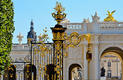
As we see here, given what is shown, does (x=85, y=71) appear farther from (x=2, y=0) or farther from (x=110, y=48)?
(x=2, y=0)

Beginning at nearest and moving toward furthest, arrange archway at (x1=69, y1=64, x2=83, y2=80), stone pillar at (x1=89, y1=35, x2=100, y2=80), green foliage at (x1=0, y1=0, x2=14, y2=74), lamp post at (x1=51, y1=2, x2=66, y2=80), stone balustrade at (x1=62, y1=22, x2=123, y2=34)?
lamp post at (x1=51, y1=2, x2=66, y2=80) < green foliage at (x1=0, y1=0, x2=14, y2=74) < stone pillar at (x1=89, y1=35, x2=100, y2=80) < stone balustrade at (x1=62, y1=22, x2=123, y2=34) < archway at (x1=69, y1=64, x2=83, y2=80)

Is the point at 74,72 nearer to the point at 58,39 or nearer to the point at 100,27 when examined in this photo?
the point at 100,27

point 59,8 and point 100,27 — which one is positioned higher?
point 100,27

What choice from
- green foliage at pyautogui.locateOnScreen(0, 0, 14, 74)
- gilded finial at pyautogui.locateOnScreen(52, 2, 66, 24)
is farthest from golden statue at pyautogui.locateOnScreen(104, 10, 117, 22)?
gilded finial at pyautogui.locateOnScreen(52, 2, 66, 24)

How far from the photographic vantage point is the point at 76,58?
3406cm

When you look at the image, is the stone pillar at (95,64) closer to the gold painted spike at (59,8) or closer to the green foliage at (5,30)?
the green foliage at (5,30)

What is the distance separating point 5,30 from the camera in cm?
1875

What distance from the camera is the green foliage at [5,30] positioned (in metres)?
18.5

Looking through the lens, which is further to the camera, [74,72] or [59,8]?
[74,72]

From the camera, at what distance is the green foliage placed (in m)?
18.5

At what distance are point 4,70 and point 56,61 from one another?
15.4 feet

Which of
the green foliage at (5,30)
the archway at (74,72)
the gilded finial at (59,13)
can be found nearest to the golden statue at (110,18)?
the archway at (74,72)

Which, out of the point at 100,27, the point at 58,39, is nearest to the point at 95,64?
the point at 100,27

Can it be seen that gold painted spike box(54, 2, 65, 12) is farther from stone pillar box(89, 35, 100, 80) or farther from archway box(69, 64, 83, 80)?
archway box(69, 64, 83, 80)
